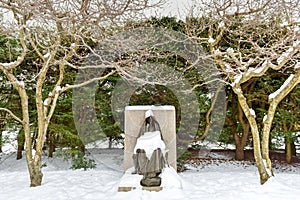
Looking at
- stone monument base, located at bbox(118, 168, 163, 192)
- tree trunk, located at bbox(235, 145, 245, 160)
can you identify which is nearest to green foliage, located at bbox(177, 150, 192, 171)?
tree trunk, located at bbox(235, 145, 245, 160)

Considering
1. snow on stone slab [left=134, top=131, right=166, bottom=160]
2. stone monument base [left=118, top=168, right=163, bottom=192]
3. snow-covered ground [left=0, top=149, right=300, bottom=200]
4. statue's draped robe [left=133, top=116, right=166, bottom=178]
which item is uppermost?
snow on stone slab [left=134, top=131, right=166, bottom=160]

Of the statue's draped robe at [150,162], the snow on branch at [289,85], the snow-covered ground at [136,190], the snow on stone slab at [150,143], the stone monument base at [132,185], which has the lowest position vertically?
the snow-covered ground at [136,190]

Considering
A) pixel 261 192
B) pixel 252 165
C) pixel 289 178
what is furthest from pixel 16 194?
pixel 252 165

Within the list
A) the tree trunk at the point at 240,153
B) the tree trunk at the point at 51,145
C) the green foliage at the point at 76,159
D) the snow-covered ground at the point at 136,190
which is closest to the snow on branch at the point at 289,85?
the snow-covered ground at the point at 136,190

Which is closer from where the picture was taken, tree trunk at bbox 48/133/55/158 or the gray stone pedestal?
the gray stone pedestal

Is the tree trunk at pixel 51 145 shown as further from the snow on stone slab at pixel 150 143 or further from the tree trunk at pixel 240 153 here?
the tree trunk at pixel 240 153

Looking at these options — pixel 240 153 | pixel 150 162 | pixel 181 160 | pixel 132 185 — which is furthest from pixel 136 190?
pixel 240 153

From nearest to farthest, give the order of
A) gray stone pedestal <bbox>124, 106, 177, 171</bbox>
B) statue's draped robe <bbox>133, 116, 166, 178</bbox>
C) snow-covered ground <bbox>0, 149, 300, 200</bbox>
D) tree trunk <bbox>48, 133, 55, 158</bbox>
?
snow-covered ground <bbox>0, 149, 300, 200</bbox>, statue's draped robe <bbox>133, 116, 166, 178</bbox>, gray stone pedestal <bbox>124, 106, 177, 171</bbox>, tree trunk <bbox>48, 133, 55, 158</bbox>

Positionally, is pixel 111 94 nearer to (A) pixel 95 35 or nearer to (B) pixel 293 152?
(A) pixel 95 35

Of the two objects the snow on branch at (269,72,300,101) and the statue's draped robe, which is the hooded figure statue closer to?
the statue's draped robe

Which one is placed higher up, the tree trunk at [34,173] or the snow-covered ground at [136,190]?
the tree trunk at [34,173]

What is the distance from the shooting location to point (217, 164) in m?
7.16

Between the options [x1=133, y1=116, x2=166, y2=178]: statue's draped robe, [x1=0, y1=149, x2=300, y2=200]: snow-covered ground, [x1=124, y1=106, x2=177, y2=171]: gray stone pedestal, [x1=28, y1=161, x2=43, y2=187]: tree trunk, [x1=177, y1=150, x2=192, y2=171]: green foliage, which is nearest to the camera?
[x1=0, y1=149, x2=300, y2=200]: snow-covered ground

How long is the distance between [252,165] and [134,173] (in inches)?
151
